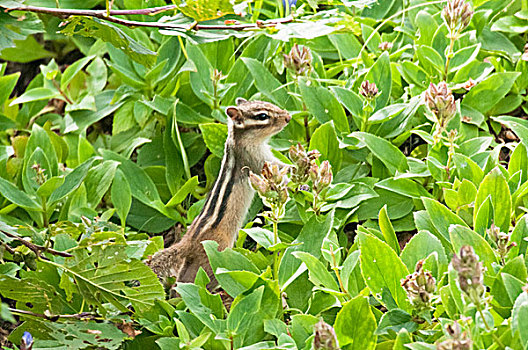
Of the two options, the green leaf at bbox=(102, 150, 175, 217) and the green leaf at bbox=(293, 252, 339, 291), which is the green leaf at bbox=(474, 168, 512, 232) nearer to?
the green leaf at bbox=(293, 252, 339, 291)

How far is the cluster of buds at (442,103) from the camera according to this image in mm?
3154

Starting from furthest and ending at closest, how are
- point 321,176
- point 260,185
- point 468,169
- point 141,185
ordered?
point 141,185 → point 468,169 → point 321,176 → point 260,185

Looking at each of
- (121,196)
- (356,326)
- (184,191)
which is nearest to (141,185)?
(121,196)

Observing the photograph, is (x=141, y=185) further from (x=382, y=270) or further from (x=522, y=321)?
(x=522, y=321)

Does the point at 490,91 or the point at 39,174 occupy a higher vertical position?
the point at 490,91

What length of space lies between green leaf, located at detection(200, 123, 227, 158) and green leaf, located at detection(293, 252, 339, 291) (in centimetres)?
127

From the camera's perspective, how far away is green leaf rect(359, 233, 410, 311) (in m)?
2.78

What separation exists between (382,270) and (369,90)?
3.73ft

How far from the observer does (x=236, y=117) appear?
12.6ft

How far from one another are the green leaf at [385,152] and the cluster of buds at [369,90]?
20cm

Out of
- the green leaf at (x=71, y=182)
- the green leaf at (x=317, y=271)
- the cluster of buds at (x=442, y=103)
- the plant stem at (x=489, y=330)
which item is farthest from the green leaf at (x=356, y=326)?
the green leaf at (x=71, y=182)

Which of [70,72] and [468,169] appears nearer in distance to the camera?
[468,169]

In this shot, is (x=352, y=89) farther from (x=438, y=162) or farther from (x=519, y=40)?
(x=519, y=40)

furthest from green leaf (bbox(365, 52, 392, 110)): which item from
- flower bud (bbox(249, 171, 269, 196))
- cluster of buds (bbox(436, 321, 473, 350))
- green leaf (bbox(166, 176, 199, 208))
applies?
cluster of buds (bbox(436, 321, 473, 350))
